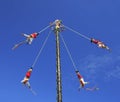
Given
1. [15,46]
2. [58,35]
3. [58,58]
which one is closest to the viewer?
[58,58]

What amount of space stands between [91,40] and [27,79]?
22.4 feet

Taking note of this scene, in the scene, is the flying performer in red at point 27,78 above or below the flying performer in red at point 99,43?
below

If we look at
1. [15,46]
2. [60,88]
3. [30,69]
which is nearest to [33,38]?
[15,46]

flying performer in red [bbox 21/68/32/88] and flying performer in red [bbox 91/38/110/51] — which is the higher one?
flying performer in red [bbox 91/38/110/51]

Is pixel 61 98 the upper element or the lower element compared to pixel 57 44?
lower

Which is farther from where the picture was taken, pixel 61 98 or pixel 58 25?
pixel 58 25

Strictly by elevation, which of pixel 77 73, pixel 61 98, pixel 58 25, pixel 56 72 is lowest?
pixel 61 98

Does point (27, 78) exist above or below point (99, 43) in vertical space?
below

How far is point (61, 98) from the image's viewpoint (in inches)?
717

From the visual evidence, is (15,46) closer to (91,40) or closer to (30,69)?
(30,69)

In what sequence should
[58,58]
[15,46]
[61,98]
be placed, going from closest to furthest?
[61,98] → [58,58] → [15,46]

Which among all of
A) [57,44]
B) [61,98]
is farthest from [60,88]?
[57,44]

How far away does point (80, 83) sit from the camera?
21.6 m

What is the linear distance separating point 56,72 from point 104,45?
6.10 meters
